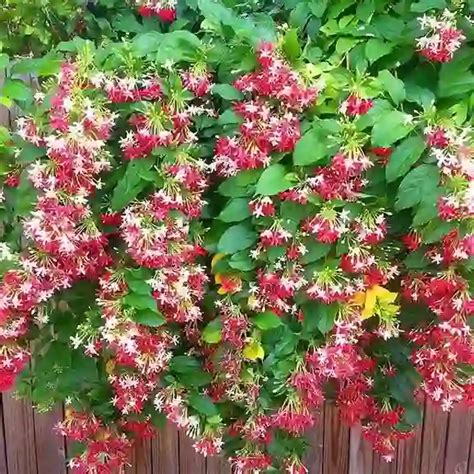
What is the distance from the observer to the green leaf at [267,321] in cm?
131

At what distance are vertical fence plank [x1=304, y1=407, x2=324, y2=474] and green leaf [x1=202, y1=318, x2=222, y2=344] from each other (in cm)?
65

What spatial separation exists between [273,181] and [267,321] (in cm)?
23

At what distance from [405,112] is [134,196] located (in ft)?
1.42

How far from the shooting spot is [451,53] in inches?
47.3

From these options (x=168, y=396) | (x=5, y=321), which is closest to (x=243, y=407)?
(x=168, y=396)

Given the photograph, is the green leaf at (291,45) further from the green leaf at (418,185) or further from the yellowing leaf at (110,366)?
the yellowing leaf at (110,366)

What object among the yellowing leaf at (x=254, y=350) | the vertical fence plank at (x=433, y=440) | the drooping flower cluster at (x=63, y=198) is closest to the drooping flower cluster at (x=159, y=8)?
the drooping flower cluster at (x=63, y=198)

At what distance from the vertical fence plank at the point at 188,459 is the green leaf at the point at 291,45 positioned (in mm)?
1075

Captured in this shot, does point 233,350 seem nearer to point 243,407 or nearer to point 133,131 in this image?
point 243,407

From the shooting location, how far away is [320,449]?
6.50ft

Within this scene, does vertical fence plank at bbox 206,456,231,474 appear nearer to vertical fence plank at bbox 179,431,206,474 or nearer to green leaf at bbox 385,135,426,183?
vertical fence plank at bbox 179,431,206,474

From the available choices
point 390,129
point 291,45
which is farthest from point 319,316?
point 291,45

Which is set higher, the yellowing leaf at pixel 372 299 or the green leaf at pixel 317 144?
the green leaf at pixel 317 144

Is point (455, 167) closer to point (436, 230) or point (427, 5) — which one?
point (436, 230)
